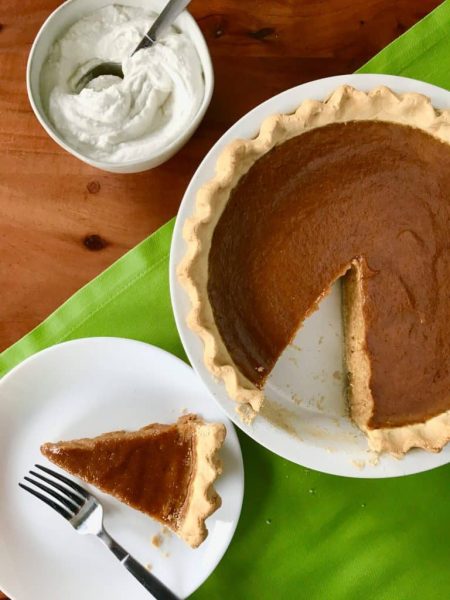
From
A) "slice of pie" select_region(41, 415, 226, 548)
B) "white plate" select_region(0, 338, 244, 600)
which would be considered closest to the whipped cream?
"white plate" select_region(0, 338, 244, 600)

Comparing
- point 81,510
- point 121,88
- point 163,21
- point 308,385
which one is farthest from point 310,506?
point 163,21

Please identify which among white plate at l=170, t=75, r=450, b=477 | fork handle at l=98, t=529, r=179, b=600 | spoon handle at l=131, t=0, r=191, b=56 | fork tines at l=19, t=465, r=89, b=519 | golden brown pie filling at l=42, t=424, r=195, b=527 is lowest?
fork handle at l=98, t=529, r=179, b=600

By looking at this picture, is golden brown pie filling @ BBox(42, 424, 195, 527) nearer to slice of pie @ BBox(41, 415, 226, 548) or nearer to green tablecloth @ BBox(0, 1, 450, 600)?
slice of pie @ BBox(41, 415, 226, 548)

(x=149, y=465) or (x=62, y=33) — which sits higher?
(x=62, y=33)

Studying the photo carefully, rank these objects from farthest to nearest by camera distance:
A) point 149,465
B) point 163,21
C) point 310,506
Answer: point 310,506 → point 149,465 → point 163,21

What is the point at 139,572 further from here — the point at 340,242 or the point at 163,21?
the point at 163,21
